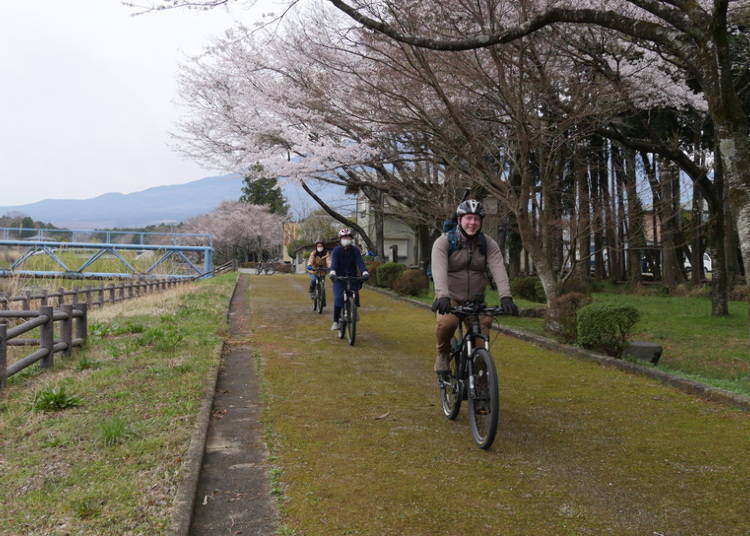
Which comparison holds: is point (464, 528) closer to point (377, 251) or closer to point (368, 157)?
point (368, 157)

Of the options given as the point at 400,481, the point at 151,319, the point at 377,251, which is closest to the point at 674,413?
the point at 400,481

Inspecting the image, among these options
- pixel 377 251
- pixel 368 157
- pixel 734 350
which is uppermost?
pixel 368 157

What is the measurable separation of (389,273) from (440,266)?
61.4ft

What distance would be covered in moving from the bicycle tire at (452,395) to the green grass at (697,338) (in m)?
3.11

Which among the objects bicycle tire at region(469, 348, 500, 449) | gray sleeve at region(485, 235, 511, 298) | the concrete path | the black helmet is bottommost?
the concrete path

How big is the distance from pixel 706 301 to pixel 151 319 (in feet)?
55.0

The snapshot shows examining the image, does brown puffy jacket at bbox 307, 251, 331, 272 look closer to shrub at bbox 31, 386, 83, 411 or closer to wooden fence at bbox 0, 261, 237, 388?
wooden fence at bbox 0, 261, 237, 388

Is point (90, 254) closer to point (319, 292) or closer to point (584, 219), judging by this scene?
point (319, 292)

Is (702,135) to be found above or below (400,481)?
above

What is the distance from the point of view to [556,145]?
13.1 meters

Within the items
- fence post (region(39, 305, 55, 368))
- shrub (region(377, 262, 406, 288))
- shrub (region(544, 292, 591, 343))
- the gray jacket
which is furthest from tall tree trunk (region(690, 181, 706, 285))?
fence post (region(39, 305, 55, 368))

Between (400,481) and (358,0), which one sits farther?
(358,0)

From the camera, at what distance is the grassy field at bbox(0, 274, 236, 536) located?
3.56 m

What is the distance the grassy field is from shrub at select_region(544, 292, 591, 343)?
5.23 meters
